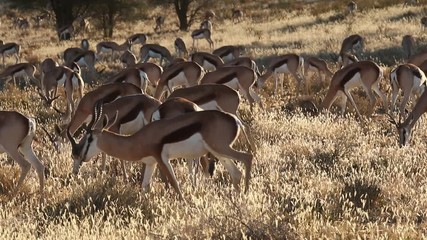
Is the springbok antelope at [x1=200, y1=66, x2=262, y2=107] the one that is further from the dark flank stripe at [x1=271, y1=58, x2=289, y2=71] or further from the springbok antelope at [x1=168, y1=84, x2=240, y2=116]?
the dark flank stripe at [x1=271, y1=58, x2=289, y2=71]

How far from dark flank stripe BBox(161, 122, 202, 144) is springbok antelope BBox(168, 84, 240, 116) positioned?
2.72 m

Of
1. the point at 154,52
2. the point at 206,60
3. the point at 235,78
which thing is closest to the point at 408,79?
the point at 235,78

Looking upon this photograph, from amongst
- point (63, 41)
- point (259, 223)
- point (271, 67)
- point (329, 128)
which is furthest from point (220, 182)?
point (63, 41)

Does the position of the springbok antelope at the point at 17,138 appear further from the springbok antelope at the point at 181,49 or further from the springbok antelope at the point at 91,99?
the springbok antelope at the point at 181,49

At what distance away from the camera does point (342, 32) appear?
2700cm

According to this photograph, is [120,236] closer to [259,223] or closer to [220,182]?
[259,223]

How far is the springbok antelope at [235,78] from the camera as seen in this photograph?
12.0 meters

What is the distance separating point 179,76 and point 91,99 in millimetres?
3583

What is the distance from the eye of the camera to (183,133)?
20.8 feet

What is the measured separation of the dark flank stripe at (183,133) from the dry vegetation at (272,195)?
589mm

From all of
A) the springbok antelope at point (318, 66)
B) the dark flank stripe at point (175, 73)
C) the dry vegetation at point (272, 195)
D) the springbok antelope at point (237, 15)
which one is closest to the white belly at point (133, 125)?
the dry vegetation at point (272, 195)

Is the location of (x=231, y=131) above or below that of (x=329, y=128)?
above

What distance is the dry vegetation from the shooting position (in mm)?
5238

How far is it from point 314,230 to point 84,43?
23559 mm
